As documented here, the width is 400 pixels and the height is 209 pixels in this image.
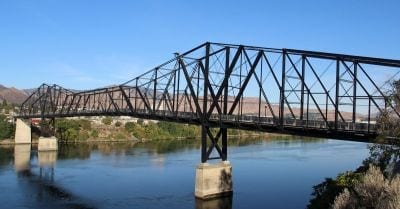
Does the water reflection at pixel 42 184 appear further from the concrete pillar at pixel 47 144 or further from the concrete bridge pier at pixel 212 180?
the concrete bridge pier at pixel 212 180

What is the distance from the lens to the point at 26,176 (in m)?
71.4

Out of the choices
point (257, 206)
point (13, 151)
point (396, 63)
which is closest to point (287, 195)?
point (257, 206)

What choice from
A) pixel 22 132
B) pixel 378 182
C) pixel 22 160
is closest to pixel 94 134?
pixel 22 132

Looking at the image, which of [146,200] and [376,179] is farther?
[146,200]

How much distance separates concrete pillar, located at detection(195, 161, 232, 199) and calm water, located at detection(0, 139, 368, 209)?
1.31 meters

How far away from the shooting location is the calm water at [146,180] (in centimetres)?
5084

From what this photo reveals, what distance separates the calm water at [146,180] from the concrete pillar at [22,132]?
3639 centimetres

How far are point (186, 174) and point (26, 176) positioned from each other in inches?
894

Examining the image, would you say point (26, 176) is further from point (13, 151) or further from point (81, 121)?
point (81, 121)

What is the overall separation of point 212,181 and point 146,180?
1364cm

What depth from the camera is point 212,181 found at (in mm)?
54094

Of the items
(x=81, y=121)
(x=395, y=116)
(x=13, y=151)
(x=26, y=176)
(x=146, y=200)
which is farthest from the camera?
(x=81, y=121)

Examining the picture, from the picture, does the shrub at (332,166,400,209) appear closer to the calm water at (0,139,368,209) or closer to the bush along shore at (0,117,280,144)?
the calm water at (0,139,368,209)

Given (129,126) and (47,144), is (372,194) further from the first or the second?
(129,126)
